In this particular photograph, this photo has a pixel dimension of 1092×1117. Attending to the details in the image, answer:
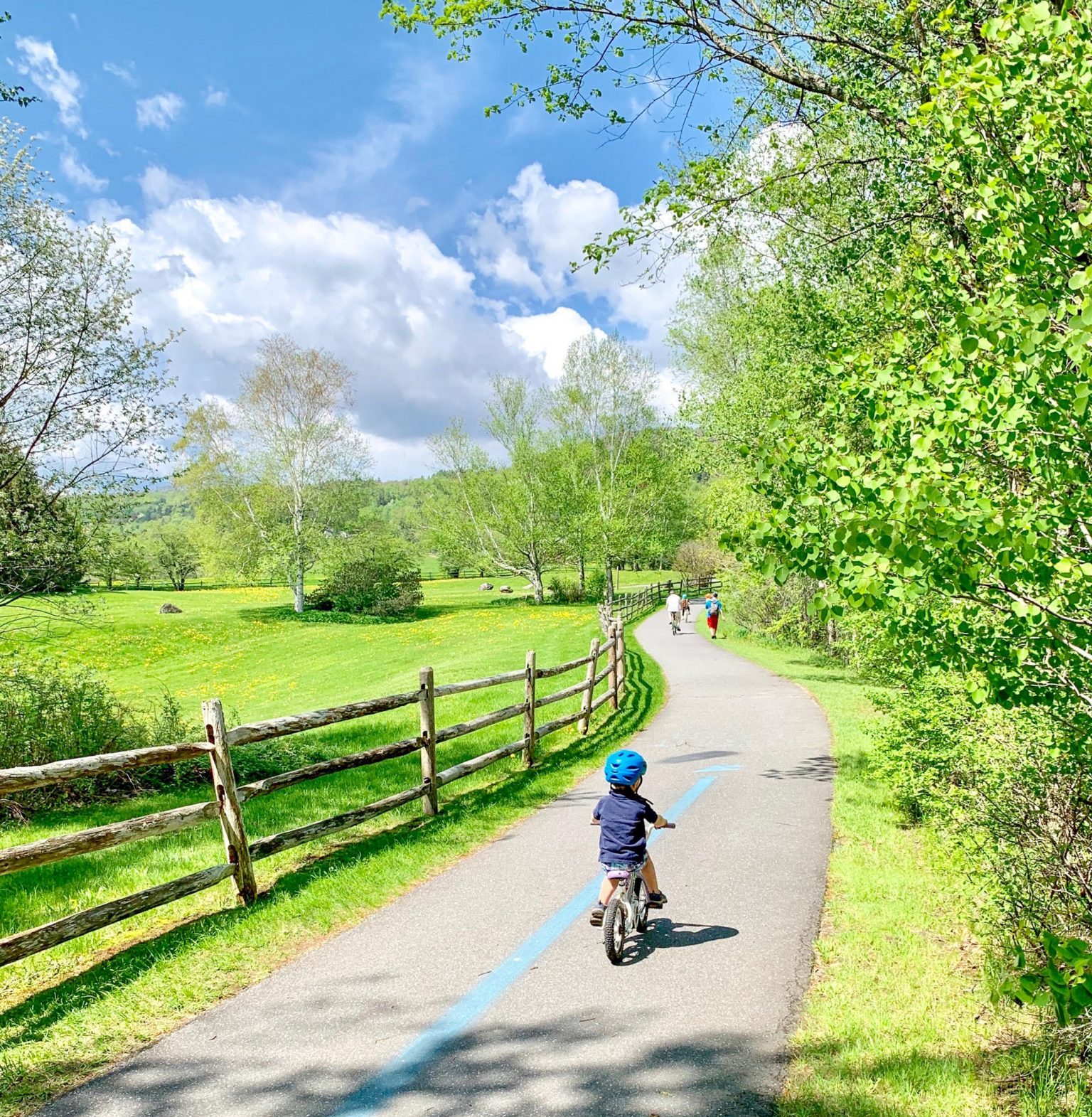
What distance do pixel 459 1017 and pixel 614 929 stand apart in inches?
46.1

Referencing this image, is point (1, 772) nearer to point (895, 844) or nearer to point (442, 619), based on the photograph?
point (895, 844)

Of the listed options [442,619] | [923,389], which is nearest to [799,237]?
[923,389]

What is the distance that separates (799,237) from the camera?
11852 millimetres

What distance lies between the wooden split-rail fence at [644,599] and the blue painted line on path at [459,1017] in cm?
2155

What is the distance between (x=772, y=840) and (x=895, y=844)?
1216mm

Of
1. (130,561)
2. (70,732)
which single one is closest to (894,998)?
(70,732)

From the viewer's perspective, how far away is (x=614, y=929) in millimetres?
5055

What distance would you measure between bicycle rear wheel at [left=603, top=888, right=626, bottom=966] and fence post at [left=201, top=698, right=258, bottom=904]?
2.97 metres

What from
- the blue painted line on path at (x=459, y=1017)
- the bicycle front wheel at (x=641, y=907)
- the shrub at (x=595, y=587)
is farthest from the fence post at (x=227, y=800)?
the shrub at (x=595, y=587)

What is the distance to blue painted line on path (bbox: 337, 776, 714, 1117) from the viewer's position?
3713mm

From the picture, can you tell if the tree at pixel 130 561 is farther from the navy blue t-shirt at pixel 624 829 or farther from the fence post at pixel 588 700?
the navy blue t-shirt at pixel 624 829

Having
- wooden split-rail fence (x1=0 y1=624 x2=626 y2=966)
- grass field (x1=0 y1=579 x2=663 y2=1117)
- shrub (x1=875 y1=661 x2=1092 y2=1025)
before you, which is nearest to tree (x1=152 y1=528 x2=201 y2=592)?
grass field (x1=0 y1=579 x2=663 y2=1117)

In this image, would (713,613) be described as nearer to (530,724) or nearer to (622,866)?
(530,724)

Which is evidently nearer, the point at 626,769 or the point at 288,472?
the point at 626,769
